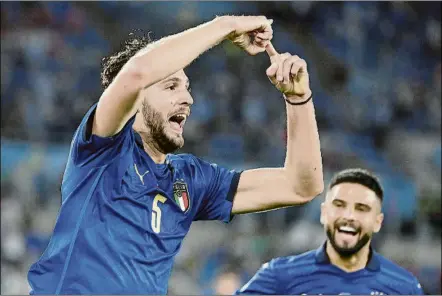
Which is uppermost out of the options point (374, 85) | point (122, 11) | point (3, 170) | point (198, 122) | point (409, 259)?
point (122, 11)

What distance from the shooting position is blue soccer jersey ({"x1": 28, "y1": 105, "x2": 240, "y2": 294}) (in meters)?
2.46

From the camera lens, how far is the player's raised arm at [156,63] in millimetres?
2285

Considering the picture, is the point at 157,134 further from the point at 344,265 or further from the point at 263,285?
the point at 344,265

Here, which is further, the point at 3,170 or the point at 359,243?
the point at 3,170

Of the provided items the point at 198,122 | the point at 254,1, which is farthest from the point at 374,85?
the point at 198,122

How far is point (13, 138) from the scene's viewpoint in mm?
9117

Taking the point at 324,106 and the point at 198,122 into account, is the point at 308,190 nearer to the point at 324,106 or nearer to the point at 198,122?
the point at 198,122

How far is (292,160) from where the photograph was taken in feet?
9.17

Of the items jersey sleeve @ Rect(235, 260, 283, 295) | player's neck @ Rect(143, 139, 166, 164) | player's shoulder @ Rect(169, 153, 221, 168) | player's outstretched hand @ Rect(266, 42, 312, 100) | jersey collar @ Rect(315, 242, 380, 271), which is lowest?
jersey sleeve @ Rect(235, 260, 283, 295)

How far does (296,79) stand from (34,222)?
6.39m

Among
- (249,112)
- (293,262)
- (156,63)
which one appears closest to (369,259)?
(293,262)

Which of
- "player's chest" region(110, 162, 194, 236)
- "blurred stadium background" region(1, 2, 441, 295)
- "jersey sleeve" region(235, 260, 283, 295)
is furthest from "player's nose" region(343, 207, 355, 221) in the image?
"blurred stadium background" region(1, 2, 441, 295)

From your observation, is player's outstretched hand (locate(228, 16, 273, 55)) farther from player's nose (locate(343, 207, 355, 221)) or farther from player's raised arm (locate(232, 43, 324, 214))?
player's nose (locate(343, 207, 355, 221))

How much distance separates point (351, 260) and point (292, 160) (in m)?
1.72
